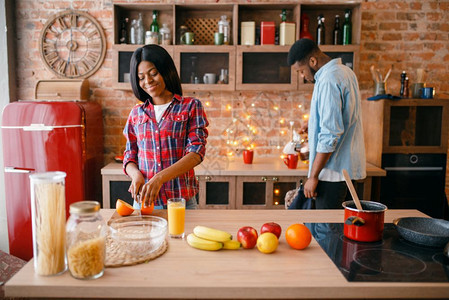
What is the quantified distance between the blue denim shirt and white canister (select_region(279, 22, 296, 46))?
0.96m

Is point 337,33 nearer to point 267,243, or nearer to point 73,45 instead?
point 73,45

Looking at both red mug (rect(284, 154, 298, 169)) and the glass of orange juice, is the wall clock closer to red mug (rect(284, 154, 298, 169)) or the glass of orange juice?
red mug (rect(284, 154, 298, 169))

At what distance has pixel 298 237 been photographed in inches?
48.7

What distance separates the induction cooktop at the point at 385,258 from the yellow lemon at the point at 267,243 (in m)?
0.18

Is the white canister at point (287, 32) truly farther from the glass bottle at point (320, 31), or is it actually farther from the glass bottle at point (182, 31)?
the glass bottle at point (182, 31)

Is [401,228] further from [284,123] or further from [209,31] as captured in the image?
[209,31]

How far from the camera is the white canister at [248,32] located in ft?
10.5

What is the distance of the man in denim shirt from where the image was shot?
84.5 inches

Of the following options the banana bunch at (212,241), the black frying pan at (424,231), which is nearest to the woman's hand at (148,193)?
the banana bunch at (212,241)

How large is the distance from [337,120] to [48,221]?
1.63 meters

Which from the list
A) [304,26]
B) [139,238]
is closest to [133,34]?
[304,26]

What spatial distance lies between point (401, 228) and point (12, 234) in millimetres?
2914

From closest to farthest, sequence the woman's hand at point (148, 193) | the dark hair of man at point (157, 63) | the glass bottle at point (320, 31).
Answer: the woman's hand at point (148, 193) < the dark hair of man at point (157, 63) < the glass bottle at point (320, 31)

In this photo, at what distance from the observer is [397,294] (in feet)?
3.33
